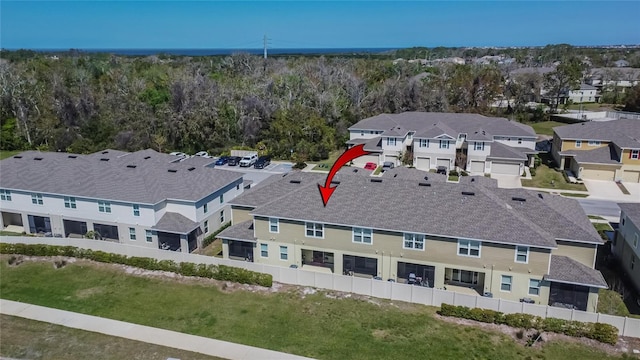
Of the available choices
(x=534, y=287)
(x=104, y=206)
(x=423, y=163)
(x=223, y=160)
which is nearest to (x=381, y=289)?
(x=534, y=287)

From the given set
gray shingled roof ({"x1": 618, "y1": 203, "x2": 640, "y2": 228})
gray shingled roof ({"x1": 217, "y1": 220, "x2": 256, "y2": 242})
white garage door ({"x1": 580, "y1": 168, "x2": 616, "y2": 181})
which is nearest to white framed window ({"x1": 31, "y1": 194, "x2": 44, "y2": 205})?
gray shingled roof ({"x1": 217, "y1": 220, "x2": 256, "y2": 242})

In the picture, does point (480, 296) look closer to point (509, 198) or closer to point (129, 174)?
point (509, 198)

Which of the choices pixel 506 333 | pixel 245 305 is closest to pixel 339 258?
pixel 245 305

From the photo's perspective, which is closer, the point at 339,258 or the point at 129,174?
the point at 339,258

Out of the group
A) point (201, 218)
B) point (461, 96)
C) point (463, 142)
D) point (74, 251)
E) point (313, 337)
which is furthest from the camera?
point (461, 96)

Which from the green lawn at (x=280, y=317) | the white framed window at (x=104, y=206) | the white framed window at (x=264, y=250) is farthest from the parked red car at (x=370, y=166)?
the white framed window at (x=104, y=206)

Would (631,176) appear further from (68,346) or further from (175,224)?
(68,346)
